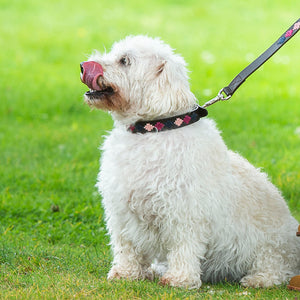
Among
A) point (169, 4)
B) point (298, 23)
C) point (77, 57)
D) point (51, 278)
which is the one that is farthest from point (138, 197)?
point (169, 4)

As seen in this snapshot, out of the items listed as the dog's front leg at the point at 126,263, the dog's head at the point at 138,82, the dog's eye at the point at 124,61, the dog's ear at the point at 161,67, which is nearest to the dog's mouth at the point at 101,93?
the dog's head at the point at 138,82

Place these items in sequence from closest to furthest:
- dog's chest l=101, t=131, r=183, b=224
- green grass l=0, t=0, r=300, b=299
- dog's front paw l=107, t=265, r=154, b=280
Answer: dog's chest l=101, t=131, r=183, b=224 < dog's front paw l=107, t=265, r=154, b=280 < green grass l=0, t=0, r=300, b=299

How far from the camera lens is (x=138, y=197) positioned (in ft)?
14.3

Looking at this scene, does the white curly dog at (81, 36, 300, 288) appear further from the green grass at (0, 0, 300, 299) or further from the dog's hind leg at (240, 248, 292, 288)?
the green grass at (0, 0, 300, 299)

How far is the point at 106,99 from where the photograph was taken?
4.44 metres

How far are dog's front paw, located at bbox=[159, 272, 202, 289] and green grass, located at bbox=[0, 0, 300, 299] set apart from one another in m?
0.08

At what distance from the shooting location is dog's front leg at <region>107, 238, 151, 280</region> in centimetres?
464

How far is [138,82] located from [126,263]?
1360mm

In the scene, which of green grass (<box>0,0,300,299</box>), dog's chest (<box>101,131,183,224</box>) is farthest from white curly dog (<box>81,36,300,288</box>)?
green grass (<box>0,0,300,299</box>)

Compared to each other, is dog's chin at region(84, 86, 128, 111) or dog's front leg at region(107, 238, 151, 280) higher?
dog's chin at region(84, 86, 128, 111)

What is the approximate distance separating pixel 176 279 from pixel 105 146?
1110 millimetres

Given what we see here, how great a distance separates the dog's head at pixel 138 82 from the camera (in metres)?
4.36

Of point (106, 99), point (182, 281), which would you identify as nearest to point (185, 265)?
point (182, 281)

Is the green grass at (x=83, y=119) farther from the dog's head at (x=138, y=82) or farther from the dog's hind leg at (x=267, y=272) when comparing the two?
the dog's head at (x=138, y=82)
